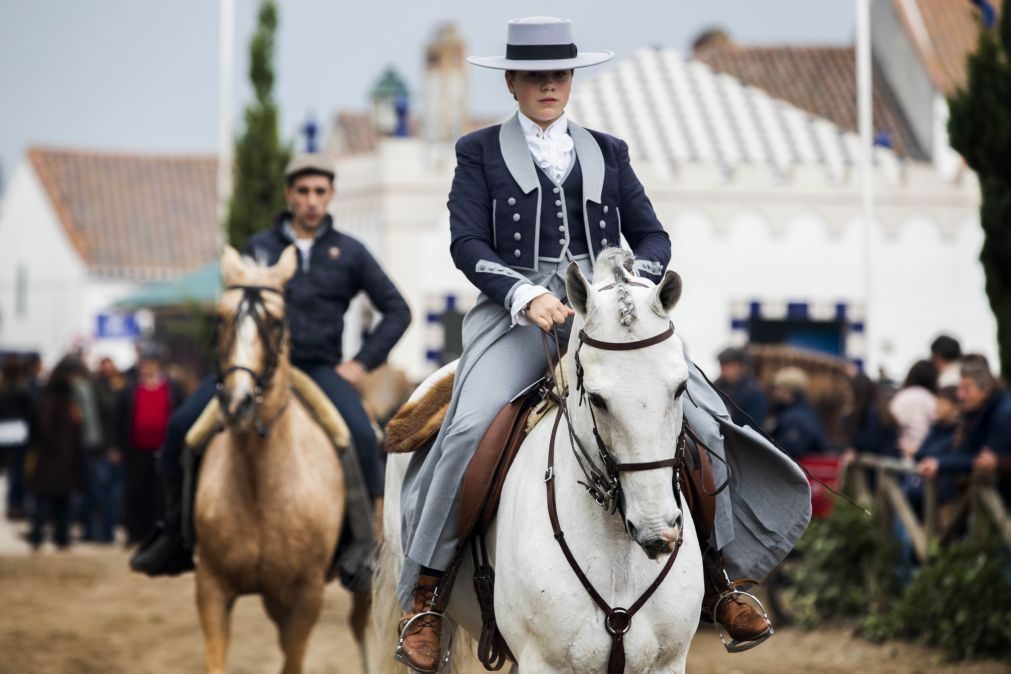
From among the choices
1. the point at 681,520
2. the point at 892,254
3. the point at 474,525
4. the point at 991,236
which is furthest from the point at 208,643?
the point at 892,254

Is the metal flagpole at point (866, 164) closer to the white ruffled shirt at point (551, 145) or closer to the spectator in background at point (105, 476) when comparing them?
the spectator in background at point (105, 476)

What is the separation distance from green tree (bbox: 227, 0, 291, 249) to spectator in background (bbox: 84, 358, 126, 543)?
105 inches

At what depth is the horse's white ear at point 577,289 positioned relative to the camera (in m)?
5.07

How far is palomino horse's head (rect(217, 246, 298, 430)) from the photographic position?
8344 mm

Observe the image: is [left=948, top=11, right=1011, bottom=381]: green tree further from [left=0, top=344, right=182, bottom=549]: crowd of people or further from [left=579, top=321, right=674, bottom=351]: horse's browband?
[left=0, top=344, right=182, bottom=549]: crowd of people

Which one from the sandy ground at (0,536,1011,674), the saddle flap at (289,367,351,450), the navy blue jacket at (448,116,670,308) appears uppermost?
the navy blue jacket at (448,116,670,308)

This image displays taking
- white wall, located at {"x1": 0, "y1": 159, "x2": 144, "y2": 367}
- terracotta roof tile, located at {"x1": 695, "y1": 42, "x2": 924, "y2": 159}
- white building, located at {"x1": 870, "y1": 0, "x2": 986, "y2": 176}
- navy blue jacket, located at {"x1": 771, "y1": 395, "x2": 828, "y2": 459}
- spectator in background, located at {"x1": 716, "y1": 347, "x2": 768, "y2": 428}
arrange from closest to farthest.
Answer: spectator in background, located at {"x1": 716, "y1": 347, "x2": 768, "y2": 428}, navy blue jacket, located at {"x1": 771, "y1": 395, "x2": 828, "y2": 459}, white building, located at {"x1": 870, "y1": 0, "x2": 986, "y2": 176}, terracotta roof tile, located at {"x1": 695, "y1": 42, "x2": 924, "y2": 159}, white wall, located at {"x1": 0, "y1": 159, "x2": 144, "y2": 367}

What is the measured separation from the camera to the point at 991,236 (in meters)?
11.6

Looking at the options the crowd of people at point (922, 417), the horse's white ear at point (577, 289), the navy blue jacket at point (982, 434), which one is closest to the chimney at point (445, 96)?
the crowd of people at point (922, 417)

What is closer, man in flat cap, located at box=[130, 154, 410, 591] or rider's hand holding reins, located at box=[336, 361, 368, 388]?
man in flat cap, located at box=[130, 154, 410, 591]

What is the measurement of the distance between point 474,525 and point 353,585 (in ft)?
11.0

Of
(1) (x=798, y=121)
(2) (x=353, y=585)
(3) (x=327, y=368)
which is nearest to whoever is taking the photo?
(2) (x=353, y=585)

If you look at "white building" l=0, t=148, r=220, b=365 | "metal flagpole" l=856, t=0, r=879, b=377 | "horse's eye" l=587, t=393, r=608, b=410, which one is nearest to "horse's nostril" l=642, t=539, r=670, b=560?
"horse's eye" l=587, t=393, r=608, b=410

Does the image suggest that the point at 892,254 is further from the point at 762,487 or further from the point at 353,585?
the point at 762,487
